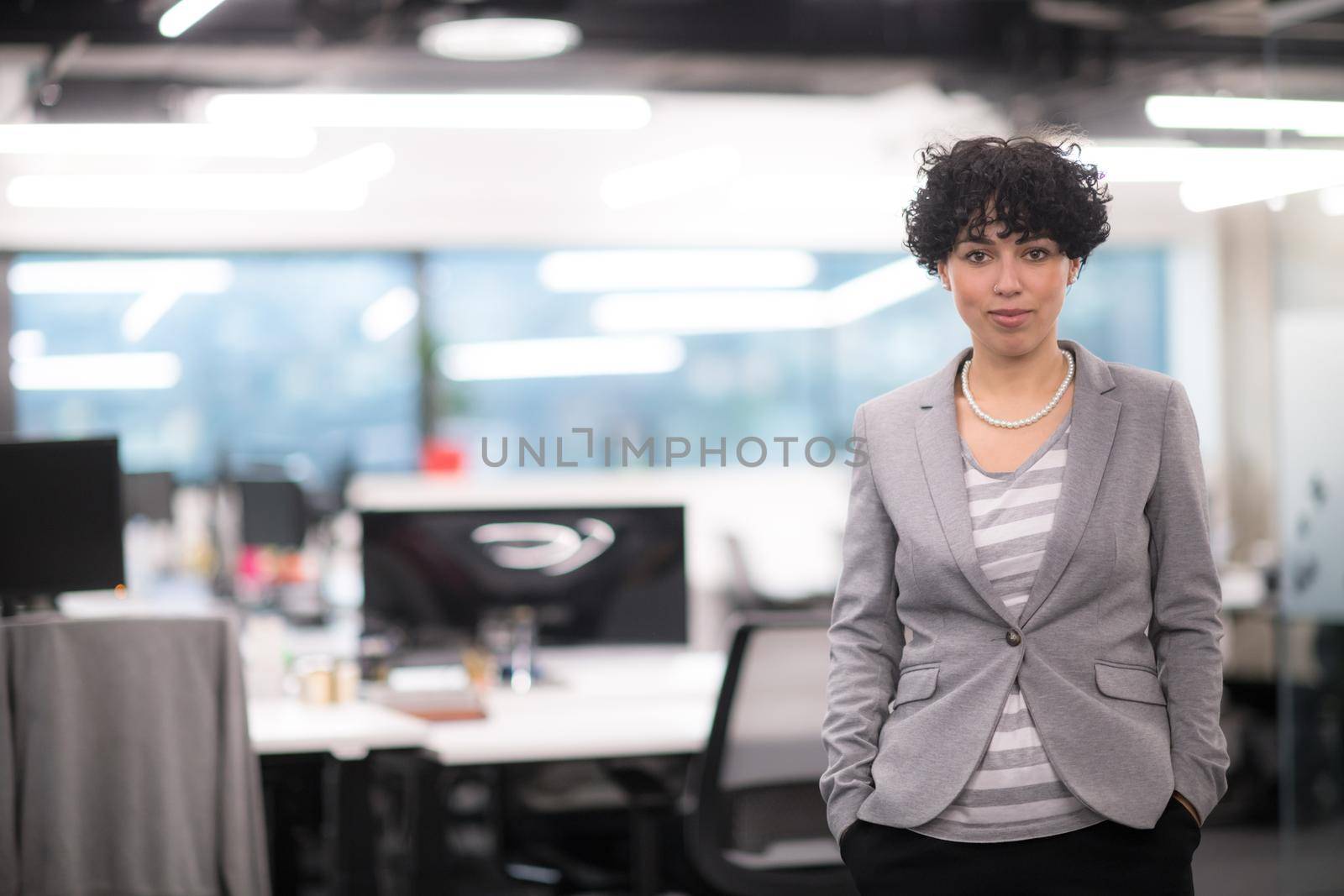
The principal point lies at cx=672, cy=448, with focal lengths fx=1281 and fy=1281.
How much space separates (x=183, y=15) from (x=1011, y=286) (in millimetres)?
3005

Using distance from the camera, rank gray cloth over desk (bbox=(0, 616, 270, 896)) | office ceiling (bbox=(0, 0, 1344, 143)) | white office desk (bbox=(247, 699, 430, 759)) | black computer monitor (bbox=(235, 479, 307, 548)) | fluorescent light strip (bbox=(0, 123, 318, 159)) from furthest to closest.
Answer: office ceiling (bbox=(0, 0, 1344, 143))
black computer monitor (bbox=(235, 479, 307, 548))
fluorescent light strip (bbox=(0, 123, 318, 159))
white office desk (bbox=(247, 699, 430, 759))
gray cloth over desk (bbox=(0, 616, 270, 896))

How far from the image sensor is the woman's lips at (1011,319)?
1564mm

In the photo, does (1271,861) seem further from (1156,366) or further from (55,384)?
(55,384)

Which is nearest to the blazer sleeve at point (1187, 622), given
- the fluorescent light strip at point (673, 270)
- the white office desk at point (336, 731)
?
the white office desk at point (336, 731)

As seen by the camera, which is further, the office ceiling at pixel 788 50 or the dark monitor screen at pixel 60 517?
the office ceiling at pixel 788 50

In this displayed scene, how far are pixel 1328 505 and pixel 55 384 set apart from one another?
6590mm

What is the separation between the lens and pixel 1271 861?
181 inches

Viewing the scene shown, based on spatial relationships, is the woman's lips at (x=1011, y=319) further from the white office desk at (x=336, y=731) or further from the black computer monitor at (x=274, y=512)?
the black computer monitor at (x=274, y=512)

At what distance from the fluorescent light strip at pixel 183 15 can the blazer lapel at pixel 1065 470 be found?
274 centimetres

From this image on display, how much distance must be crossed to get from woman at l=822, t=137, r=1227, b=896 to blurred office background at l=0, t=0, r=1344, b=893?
103 centimetres

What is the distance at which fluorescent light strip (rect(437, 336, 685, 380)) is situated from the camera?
7852mm

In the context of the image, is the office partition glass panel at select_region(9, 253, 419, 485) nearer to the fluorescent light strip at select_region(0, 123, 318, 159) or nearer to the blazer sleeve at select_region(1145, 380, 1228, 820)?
the fluorescent light strip at select_region(0, 123, 318, 159)

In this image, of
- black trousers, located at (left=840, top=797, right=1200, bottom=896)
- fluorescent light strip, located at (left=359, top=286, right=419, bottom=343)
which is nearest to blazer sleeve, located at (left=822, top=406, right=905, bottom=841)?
black trousers, located at (left=840, top=797, right=1200, bottom=896)

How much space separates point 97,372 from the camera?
24.6ft
